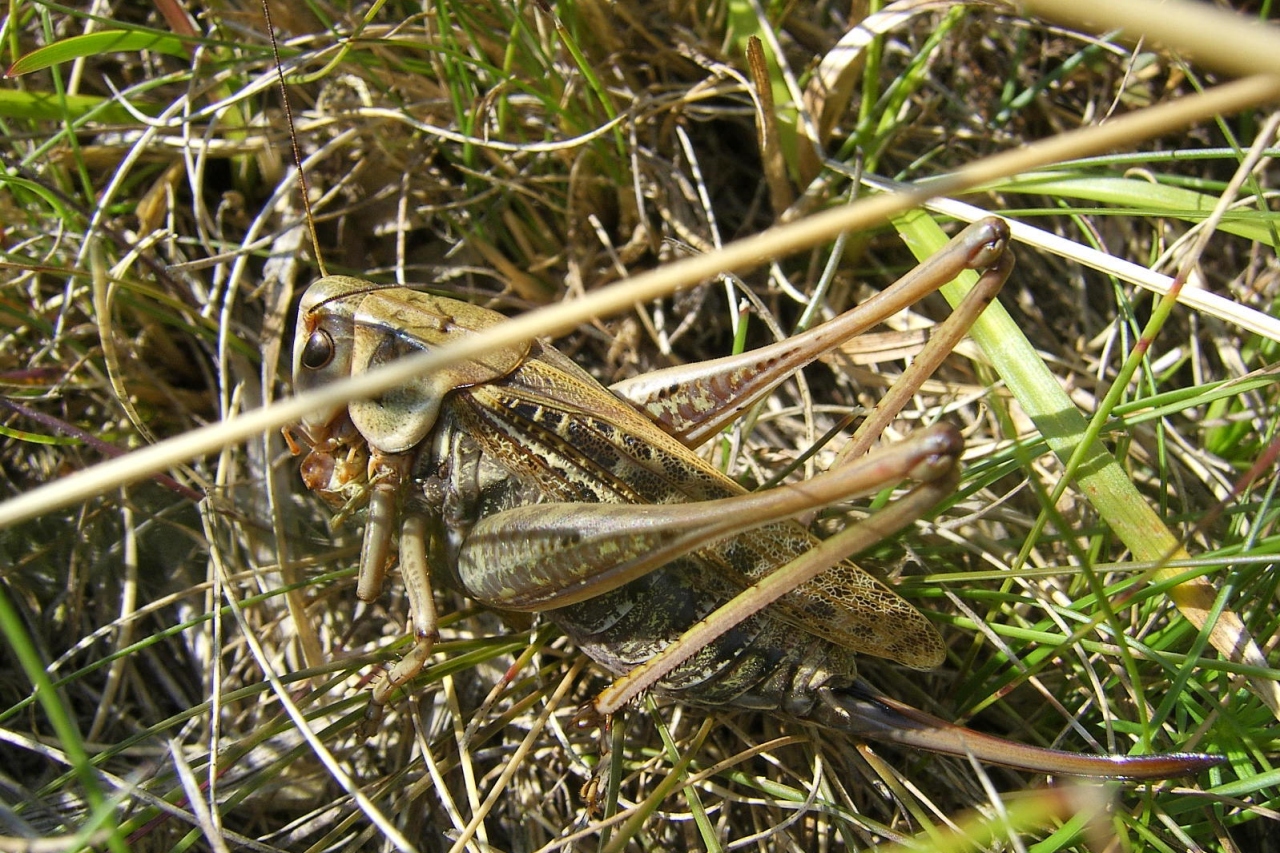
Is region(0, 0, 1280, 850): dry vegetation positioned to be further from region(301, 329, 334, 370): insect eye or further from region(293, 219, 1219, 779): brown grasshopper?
region(301, 329, 334, 370): insect eye

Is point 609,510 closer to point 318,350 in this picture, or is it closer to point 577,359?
point 318,350

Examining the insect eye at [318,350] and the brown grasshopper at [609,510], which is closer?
the brown grasshopper at [609,510]

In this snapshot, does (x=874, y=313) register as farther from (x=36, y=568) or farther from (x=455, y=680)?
(x=36, y=568)

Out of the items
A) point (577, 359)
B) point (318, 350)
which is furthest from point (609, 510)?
point (577, 359)

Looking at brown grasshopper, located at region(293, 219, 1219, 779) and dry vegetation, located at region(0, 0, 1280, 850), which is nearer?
brown grasshopper, located at region(293, 219, 1219, 779)

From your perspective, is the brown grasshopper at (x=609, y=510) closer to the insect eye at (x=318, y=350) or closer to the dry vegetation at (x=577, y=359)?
the insect eye at (x=318, y=350)

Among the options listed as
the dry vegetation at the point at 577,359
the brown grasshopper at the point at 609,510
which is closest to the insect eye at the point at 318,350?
the brown grasshopper at the point at 609,510

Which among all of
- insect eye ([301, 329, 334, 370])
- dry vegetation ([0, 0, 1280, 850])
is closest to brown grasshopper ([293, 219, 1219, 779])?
insect eye ([301, 329, 334, 370])

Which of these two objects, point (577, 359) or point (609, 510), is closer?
point (609, 510)
